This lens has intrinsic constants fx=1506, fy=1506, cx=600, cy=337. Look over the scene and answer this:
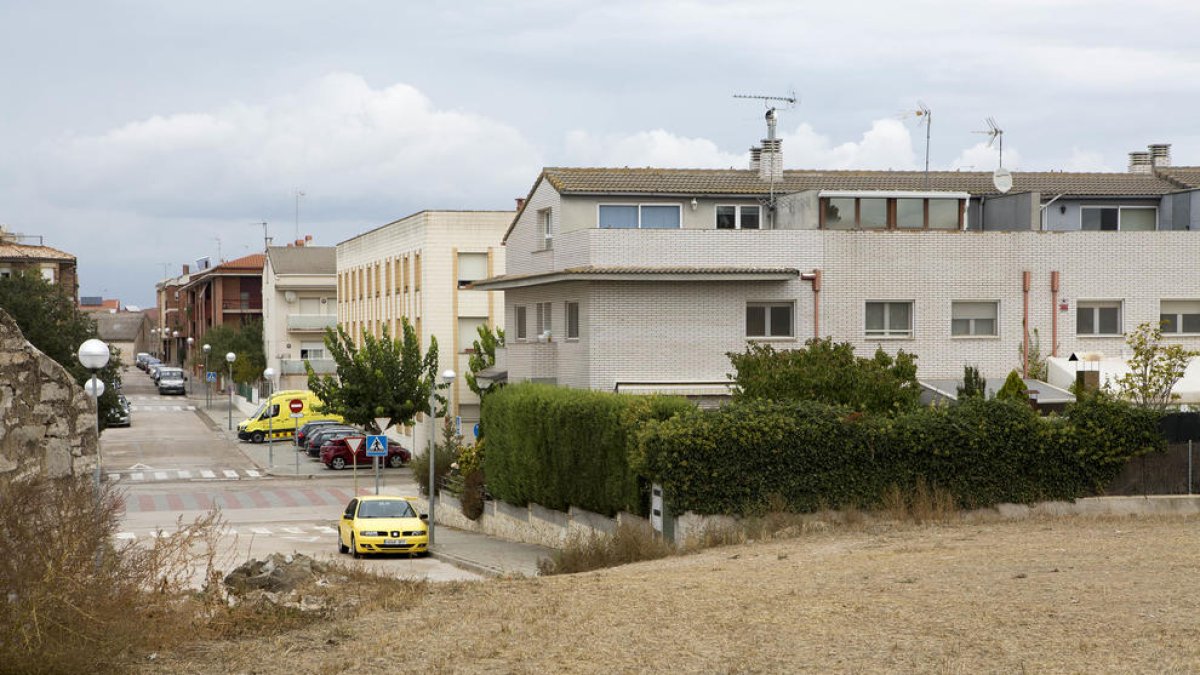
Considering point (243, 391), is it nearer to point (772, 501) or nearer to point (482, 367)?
point (482, 367)

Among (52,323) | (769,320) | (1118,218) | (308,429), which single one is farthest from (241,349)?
(1118,218)

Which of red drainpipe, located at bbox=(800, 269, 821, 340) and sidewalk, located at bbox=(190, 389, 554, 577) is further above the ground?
red drainpipe, located at bbox=(800, 269, 821, 340)

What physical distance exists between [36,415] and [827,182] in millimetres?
32028

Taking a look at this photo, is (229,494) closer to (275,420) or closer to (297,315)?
(275,420)

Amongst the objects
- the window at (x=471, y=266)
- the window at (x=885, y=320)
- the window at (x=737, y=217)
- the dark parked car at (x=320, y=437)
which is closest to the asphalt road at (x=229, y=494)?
the dark parked car at (x=320, y=437)


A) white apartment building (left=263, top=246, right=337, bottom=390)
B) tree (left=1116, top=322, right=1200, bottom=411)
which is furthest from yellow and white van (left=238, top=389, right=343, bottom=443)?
tree (left=1116, top=322, right=1200, bottom=411)

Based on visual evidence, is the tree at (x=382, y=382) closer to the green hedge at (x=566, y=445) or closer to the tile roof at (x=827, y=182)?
the tile roof at (x=827, y=182)

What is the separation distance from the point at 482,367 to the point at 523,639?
4824 cm

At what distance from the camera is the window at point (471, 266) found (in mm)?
65938

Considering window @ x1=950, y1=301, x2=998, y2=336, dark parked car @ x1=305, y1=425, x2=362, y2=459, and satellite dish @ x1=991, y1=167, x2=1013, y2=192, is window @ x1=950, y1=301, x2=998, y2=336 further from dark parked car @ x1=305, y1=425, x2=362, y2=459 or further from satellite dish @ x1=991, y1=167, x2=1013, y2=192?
dark parked car @ x1=305, y1=425, x2=362, y2=459

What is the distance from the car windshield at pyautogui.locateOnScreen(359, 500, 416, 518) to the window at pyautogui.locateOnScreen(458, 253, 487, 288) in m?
31.8

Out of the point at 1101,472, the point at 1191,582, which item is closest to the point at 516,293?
the point at 1101,472

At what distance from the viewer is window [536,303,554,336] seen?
4003 cm

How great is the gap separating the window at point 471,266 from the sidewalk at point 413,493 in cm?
962
